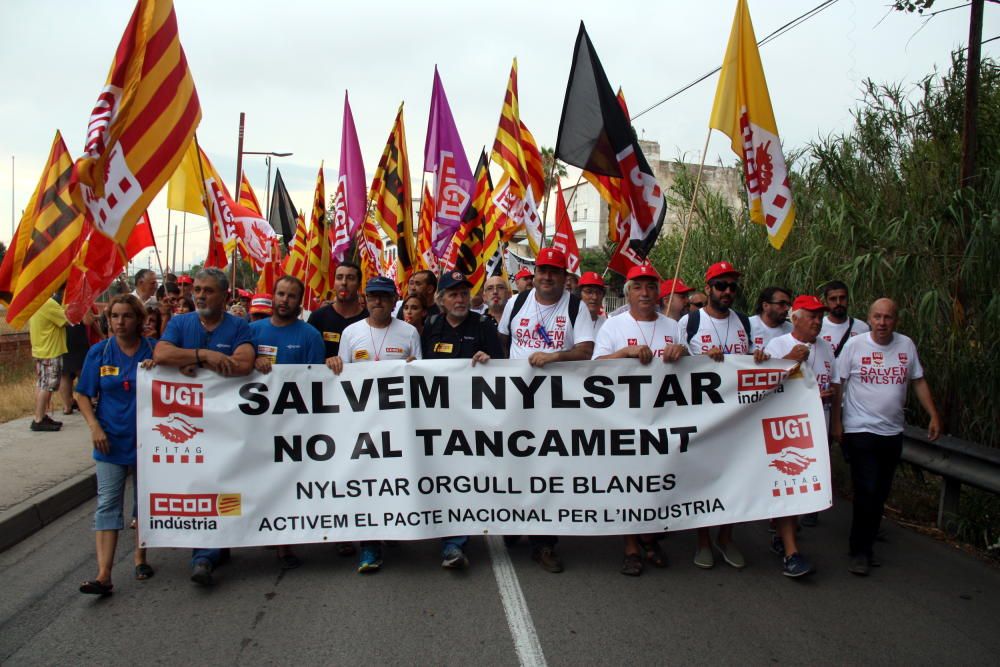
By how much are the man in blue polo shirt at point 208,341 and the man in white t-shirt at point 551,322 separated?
6.24ft

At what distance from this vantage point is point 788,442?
5.38m

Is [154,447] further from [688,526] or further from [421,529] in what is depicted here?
[688,526]

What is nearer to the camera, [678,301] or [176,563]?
[176,563]

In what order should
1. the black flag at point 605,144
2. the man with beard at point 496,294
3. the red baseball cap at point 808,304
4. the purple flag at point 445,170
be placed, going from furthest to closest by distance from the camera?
1. the purple flag at point 445,170
2. the man with beard at point 496,294
3. the black flag at point 605,144
4. the red baseball cap at point 808,304

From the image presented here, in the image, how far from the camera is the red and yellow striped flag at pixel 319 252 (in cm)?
1085

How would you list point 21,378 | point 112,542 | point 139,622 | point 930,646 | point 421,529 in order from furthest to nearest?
1. point 21,378
2. point 421,529
3. point 112,542
4. point 139,622
5. point 930,646

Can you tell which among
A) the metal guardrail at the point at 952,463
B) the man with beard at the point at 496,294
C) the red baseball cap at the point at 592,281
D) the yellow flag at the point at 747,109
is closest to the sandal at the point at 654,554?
the metal guardrail at the point at 952,463


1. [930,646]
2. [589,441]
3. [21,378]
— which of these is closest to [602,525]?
[589,441]

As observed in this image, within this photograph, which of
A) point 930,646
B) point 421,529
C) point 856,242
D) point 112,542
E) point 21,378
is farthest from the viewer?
point 21,378

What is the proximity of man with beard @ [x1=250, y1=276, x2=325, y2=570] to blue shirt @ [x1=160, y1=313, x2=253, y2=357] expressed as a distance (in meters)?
0.23

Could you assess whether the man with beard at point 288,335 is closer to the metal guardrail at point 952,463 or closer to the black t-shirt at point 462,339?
the black t-shirt at point 462,339

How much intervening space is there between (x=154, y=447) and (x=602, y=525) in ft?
9.76

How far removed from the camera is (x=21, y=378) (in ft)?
49.7

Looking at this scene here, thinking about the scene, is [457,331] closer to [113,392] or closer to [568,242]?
[113,392]
